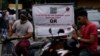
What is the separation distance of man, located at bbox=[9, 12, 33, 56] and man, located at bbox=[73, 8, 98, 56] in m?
2.45

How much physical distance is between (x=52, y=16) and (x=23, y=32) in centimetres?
281

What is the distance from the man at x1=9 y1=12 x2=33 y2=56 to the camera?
1066 cm

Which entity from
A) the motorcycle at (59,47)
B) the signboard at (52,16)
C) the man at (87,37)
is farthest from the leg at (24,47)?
the signboard at (52,16)

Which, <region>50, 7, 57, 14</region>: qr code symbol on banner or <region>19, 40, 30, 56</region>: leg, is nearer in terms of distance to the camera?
<region>19, 40, 30, 56</region>: leg

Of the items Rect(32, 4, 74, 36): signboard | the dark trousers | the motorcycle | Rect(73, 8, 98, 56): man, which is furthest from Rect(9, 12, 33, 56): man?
Rect(73, 8, 98, 56): man

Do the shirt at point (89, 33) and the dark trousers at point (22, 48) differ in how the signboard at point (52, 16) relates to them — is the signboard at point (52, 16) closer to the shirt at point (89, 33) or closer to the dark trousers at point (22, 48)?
the dark trousers at point (22, 48)

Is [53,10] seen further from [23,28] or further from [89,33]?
[89,33]

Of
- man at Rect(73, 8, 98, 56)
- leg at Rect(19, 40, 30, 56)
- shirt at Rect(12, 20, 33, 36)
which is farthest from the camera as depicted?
shirt at Rect(12, 20, 33, 36)

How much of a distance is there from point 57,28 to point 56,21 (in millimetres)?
585

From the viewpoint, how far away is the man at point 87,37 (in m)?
8.27

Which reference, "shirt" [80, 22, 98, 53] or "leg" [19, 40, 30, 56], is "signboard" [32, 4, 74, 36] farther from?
"shirt" [80, 22, 98, 53]

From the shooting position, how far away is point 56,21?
1364 centimetres

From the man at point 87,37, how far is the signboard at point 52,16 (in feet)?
16.0

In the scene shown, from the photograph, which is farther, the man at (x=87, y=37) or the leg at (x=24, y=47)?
the leg at (x=24, y=47)
